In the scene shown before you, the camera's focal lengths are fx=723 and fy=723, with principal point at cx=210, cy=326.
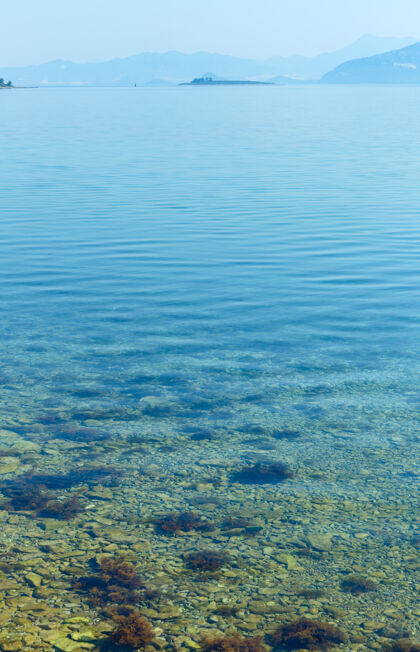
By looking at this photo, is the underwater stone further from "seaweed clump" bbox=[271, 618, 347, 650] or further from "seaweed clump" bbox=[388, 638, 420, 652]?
"seaweed clump" bbox=[388, 638, 420, 652]

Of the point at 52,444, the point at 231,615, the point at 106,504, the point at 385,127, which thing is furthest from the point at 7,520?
the point at 385,127

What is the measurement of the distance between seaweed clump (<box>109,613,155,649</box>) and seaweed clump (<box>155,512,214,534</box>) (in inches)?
84.2

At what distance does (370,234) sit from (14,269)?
15.6 m

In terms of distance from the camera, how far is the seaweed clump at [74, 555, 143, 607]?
31.5 ft

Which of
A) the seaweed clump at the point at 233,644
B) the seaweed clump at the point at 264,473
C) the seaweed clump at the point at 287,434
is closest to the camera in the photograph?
the seaweed clump at the point at 233,644

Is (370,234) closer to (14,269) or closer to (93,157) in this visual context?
(14,269)

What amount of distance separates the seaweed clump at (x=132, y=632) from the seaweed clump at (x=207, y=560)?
4.50 feet

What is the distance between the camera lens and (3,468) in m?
13.2

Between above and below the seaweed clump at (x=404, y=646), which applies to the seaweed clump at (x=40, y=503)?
above

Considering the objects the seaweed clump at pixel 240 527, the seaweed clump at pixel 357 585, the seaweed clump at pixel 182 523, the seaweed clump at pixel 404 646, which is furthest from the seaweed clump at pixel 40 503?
the seaweed clump at pixel 404 646

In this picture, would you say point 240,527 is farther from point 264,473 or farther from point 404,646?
point 404,646

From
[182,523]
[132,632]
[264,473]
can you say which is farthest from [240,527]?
[132,632]

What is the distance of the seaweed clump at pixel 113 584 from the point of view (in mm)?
9609

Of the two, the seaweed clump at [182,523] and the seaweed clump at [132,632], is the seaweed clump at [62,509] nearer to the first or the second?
the seaweed clump at [182,523]
